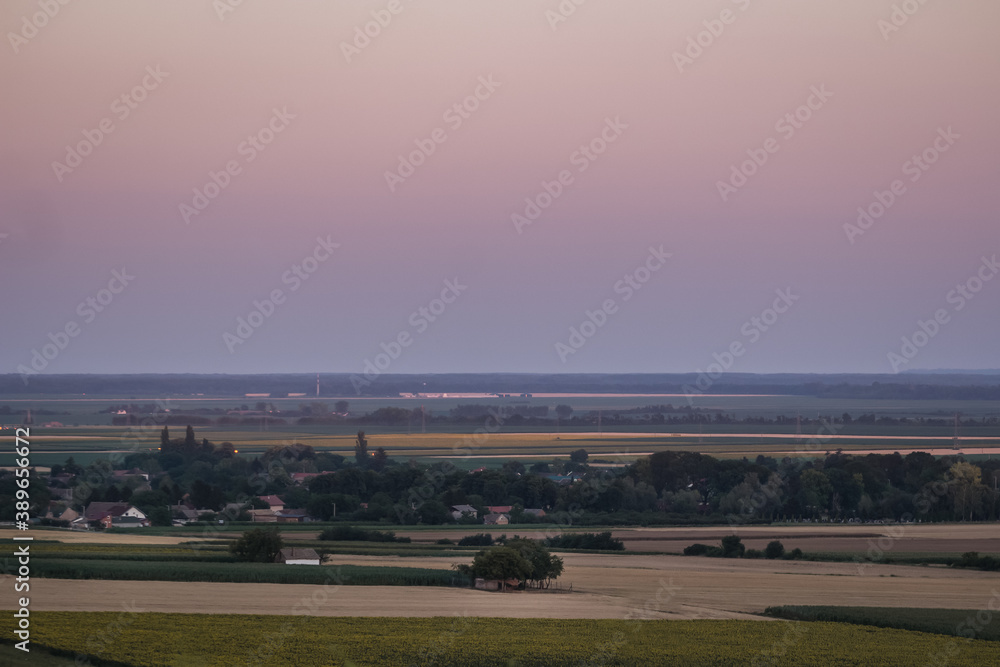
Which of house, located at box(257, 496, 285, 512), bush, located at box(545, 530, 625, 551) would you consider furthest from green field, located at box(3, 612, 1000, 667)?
house, located at box(257, 496, 285, 512)

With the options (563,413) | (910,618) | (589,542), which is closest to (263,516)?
(589,542)

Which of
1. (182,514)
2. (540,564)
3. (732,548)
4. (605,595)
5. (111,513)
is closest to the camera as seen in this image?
(605,595)

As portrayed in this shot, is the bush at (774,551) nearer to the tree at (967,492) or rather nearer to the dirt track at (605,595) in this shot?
the dirt track at (605,595)

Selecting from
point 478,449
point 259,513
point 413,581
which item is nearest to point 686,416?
point 478,449

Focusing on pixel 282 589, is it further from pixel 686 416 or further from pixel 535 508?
pixel 686 416

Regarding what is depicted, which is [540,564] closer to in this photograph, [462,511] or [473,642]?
[473,642]

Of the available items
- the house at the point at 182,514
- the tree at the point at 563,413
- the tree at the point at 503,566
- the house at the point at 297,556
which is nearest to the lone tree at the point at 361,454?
the house at the point at 182,514
